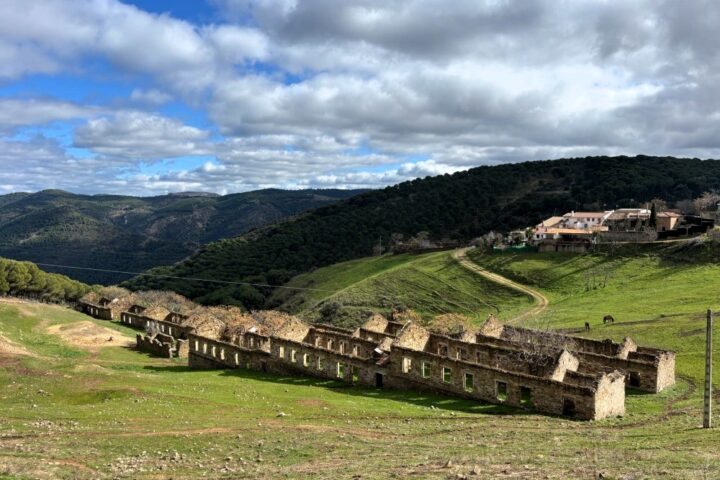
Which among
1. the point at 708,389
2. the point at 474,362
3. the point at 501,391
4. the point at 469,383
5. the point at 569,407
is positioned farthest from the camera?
the point at 469,383

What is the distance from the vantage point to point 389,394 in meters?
39.8

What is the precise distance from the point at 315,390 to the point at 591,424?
60.6ft

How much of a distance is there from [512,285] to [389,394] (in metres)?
56.4

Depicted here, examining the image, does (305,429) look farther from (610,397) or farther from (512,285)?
(512,285)

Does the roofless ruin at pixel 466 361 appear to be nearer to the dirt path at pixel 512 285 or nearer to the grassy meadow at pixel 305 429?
A: the grassy meadow at pixel 305 429

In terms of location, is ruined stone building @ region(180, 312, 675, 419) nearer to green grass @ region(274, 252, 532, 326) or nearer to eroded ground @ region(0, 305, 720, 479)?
eroded ground @ region(0, 305, 720, 479)

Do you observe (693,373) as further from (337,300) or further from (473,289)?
(337,300)

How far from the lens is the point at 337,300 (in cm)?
9588

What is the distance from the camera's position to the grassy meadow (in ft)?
65.1

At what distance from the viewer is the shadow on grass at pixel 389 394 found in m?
34.9

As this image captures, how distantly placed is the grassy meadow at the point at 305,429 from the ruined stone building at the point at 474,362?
4.70 feet

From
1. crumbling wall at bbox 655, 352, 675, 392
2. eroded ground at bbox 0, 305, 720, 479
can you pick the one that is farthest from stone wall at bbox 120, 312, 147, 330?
crumbling wall at bbox 655, 352, 675, 392

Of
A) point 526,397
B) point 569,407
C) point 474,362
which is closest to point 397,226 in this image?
point 474,362

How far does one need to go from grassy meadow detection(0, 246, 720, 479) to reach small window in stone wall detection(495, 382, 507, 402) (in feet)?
3.80
